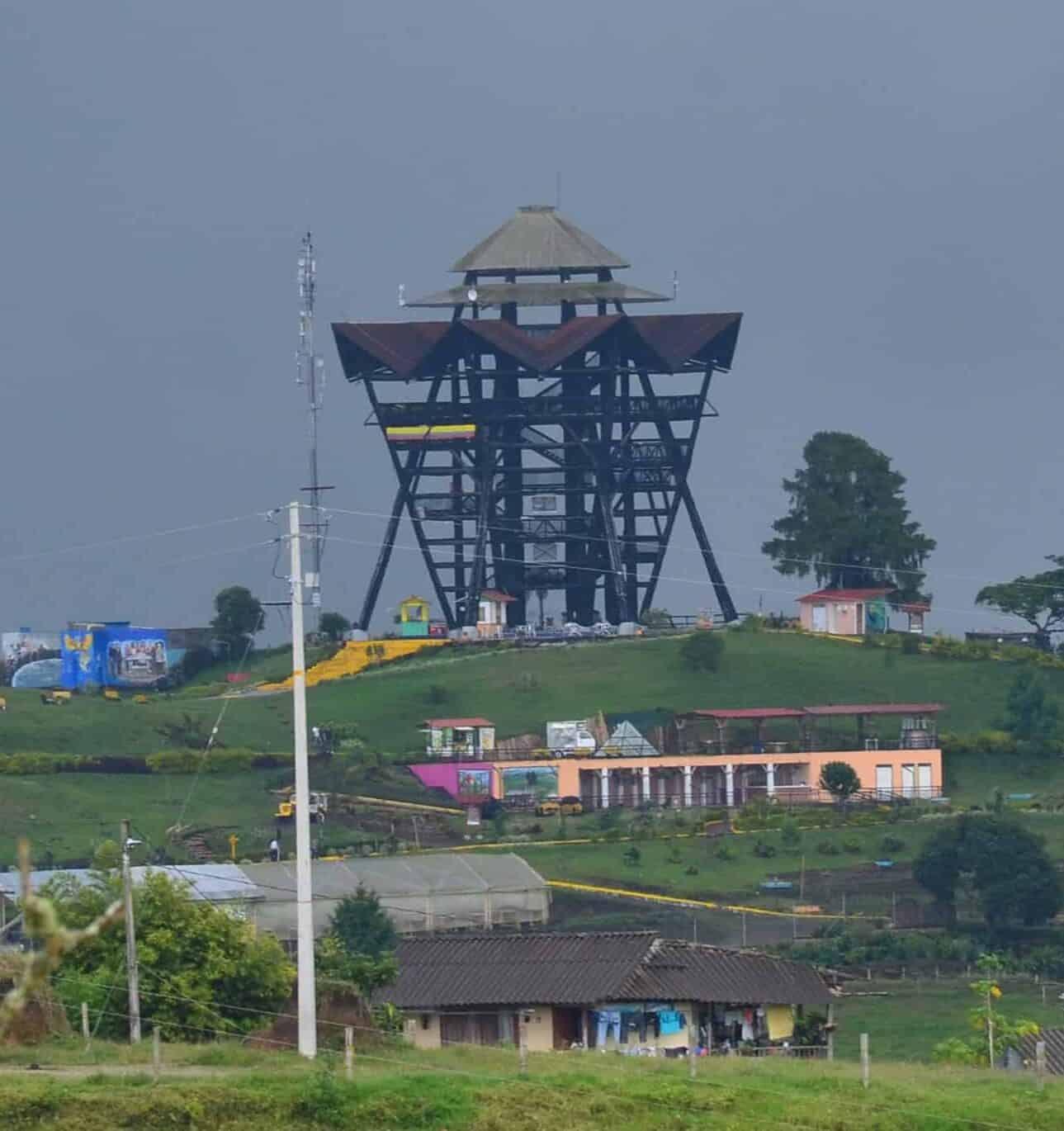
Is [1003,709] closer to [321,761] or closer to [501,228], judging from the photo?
[321,761]

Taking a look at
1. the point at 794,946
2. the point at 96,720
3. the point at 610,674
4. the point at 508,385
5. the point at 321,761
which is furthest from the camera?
the point at 508,385

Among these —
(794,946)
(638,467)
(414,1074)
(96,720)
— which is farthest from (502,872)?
(638,467)

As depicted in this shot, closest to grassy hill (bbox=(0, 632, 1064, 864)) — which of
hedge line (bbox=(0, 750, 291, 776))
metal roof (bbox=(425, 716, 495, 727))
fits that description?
metal roof (bbox=(425, 716, 495, 727))

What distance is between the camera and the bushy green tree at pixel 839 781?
3634 inches

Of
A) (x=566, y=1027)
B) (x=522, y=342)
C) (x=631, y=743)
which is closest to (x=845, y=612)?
(x=522, y=342)

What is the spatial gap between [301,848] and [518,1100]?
5459 millimetres

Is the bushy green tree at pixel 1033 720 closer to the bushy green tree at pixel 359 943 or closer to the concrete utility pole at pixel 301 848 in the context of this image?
the bushy green tree at pixel 359 943

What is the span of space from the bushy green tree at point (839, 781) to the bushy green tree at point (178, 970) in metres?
51.5

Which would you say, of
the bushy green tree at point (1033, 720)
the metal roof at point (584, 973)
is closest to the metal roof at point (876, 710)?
the bushy green tree at point (1033, 720)

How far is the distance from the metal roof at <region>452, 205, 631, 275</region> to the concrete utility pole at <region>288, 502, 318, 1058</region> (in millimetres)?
90938

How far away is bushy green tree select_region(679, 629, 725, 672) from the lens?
10925 cm

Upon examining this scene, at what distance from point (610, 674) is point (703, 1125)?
76826mm

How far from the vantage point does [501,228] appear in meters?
130

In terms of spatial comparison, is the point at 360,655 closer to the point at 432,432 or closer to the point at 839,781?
the point at 432,432
